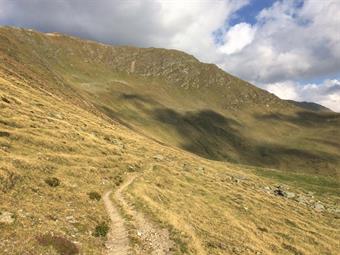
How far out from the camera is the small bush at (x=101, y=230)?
25958mm

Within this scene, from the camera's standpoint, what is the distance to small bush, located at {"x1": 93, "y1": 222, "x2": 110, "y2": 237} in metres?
26.0

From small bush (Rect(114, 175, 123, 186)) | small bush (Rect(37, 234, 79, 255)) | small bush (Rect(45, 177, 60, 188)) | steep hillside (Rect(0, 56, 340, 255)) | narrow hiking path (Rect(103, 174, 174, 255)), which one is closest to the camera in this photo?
small bush (Rect(37, 234, 79, 255))

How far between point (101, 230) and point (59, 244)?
4584 mm

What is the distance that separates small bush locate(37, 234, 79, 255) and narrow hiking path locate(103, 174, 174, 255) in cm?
230

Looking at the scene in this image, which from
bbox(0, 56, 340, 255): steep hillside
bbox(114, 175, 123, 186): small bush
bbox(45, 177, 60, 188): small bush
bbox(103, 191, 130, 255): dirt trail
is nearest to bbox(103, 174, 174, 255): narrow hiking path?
bbox(103, 191, 130, 255): dirt trail

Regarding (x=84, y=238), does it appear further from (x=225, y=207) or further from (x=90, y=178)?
(x=225, y=207)

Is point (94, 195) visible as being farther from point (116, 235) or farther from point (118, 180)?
point (118, 180)

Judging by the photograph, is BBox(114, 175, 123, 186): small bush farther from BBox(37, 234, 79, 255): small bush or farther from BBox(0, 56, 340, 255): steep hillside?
BBox(37, 234, 79, 255): small bush

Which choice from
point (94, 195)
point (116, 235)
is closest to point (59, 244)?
point (116, 235)

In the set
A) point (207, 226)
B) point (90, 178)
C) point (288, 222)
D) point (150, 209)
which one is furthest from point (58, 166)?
point (288, 222)

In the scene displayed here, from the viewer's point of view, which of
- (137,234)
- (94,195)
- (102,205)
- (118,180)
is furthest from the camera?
(118,180)

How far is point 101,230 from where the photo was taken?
2652cm

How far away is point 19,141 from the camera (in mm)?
43594

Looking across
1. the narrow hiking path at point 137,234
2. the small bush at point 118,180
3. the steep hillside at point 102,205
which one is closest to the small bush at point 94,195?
the steep hillside at point 102,205
